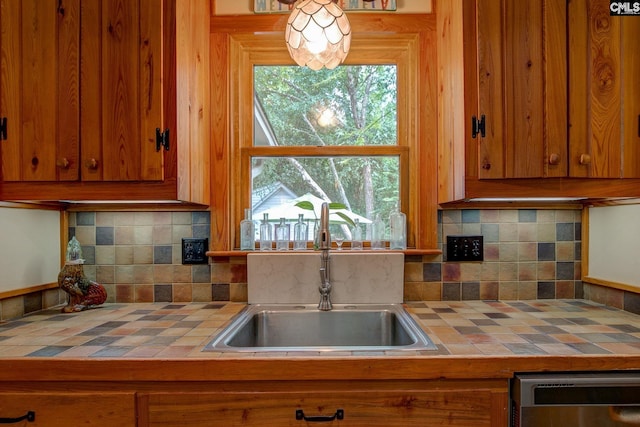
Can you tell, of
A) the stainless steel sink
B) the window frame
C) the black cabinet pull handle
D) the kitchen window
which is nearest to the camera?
the black cabinet pull handle

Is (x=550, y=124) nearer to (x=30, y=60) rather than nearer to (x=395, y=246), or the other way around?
(x=395, y=246)

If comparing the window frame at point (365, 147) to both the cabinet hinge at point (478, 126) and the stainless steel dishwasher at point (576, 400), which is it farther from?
the stainless steel dishwasher at point (576, 400)

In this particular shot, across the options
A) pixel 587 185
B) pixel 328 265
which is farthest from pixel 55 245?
pixel 587 185

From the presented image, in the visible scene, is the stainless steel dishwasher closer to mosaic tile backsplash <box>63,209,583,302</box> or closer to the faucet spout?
mosaic tile backsplash <box>63,209,583,302</box>

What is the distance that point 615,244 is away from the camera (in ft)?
5.17

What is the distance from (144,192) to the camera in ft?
4.50

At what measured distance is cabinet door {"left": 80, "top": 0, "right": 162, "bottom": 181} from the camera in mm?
1344

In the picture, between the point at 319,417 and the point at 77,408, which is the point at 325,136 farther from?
the point at 77,408

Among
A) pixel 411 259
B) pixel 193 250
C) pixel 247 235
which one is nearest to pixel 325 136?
pixel 247 235

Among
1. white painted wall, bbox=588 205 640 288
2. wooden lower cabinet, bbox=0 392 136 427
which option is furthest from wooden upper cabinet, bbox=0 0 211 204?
white painted wall, bbox=588 205 640 288

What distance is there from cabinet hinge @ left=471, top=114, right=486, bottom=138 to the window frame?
0.33 metres

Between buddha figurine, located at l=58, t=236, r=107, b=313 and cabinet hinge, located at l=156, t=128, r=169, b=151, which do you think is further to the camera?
buddha figurine, located at l=58, t=236, r=107, b=313

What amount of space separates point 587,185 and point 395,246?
773 millimetres

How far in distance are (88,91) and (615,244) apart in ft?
7.13
